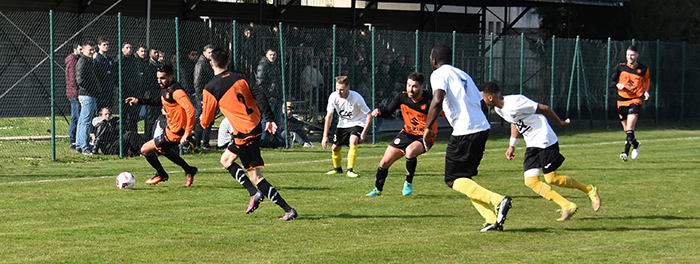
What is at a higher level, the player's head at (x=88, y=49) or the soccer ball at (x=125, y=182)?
the player's head at (x=88, y=49)

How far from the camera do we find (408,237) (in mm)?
8016

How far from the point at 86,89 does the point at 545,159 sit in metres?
9.26

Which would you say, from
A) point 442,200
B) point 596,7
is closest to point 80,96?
point 442,200

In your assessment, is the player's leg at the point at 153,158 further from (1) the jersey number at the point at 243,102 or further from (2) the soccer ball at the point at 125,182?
(1) the jersey number at the point at 243,102

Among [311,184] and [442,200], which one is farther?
[311,184]

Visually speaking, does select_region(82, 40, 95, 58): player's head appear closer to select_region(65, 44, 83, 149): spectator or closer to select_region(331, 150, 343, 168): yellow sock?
select_region(65, 44, 83, 149): spectator

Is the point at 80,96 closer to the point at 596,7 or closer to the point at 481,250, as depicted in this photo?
the point at 481,250

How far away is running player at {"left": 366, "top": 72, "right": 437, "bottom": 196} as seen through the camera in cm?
1091

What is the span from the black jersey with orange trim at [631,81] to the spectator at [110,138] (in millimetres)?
9466

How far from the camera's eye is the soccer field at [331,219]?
7.21 metres

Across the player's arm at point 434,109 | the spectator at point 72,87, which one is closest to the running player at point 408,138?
the player's arm at point 434,109

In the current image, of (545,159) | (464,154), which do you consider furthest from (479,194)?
(545,159)

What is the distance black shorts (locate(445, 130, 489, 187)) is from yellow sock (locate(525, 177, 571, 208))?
103cm

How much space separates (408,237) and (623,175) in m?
6.48
